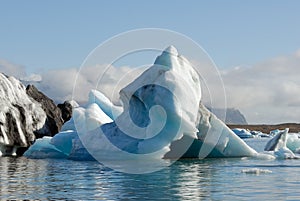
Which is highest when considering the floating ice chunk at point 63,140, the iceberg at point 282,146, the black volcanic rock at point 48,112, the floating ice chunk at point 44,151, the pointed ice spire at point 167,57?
the pointed ice spire at point 167,57

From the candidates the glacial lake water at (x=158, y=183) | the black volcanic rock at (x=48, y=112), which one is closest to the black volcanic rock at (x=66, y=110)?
the black volcanic rock at (x=48, y=112)

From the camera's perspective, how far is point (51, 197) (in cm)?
1345

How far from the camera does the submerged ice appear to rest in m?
23.5

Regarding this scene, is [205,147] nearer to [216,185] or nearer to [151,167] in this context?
[151,167]

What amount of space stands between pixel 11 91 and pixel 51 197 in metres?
25.2

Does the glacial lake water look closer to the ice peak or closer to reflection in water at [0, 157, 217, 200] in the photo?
reflection in water at [0, 157, 217, 200]

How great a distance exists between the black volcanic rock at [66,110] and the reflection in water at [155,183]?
1063 inches

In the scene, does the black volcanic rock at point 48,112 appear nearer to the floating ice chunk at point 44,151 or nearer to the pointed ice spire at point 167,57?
the floating ice chunk at point 44,151

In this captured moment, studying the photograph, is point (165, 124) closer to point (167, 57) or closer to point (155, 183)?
point (167, 57)

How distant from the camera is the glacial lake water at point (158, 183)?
532 inches

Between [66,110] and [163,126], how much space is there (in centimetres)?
2758

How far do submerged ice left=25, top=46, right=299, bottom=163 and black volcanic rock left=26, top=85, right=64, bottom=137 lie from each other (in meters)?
14.0

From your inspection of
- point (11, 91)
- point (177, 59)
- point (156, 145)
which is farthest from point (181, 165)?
point (11, 91)

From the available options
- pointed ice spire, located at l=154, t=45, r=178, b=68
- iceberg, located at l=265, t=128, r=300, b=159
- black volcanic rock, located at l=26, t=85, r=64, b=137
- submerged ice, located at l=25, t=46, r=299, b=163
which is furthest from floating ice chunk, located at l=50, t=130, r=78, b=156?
iceberg, located at l=265, t=128, r=300, b=159
